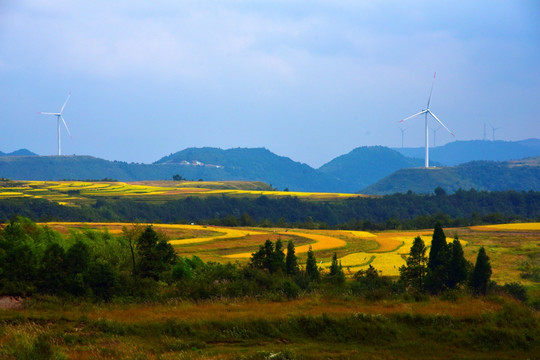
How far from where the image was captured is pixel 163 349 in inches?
832

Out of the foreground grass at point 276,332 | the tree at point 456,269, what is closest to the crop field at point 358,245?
the tree at point 456,269

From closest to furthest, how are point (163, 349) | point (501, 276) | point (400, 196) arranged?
point (163, 349) < point (501, 276) < point (400, 196)

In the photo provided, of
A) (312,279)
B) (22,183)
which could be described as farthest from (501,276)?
(22,183)

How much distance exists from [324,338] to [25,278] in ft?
51.6

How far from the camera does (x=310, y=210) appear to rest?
452 ft

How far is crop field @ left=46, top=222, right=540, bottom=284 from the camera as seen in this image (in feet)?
180

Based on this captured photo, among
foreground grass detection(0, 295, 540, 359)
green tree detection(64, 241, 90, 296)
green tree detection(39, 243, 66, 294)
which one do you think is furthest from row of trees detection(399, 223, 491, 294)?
green tree detection(39, 243, 66, 294)

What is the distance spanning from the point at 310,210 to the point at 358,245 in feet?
217

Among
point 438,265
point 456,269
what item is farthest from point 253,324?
point 438,265

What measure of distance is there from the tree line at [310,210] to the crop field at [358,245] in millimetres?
19888

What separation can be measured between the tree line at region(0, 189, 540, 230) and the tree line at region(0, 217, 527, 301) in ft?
218

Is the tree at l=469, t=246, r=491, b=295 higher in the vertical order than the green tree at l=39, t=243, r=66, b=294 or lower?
lower

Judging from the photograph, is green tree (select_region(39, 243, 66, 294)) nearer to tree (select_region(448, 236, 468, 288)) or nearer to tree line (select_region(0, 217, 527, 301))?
tree line (select_region(0, 217, 527, 301))

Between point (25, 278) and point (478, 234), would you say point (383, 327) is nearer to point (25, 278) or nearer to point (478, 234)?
point (25, 278)
